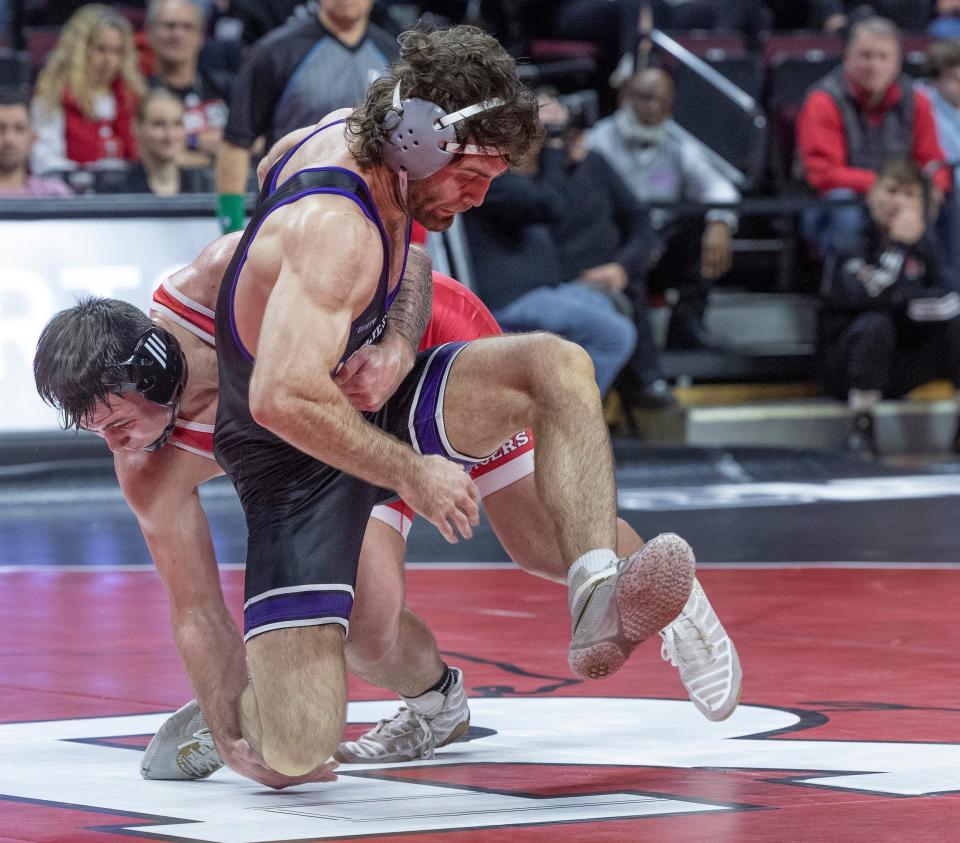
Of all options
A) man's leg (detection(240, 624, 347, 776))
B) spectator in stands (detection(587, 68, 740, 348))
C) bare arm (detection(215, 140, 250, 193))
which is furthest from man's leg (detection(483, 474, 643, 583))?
spectator in stands (detection(587, 68, 740, 348))

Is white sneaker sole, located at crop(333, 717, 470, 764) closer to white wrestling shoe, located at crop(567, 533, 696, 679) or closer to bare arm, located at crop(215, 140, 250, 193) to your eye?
white wrestling shoe, located at crop(567, 533, 696, 679)

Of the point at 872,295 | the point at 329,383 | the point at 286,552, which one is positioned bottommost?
the point at 872,295

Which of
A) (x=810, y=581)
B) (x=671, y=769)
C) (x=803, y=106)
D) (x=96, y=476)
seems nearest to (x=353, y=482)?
(x=671, y=769)

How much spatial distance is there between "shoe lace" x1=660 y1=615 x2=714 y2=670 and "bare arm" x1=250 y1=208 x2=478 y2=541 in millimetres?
432

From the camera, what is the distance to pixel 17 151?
7.82m

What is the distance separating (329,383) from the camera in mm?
2879

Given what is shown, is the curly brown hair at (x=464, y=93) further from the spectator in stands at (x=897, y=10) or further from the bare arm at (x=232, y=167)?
the spectator in stands at (x=897, y=10)

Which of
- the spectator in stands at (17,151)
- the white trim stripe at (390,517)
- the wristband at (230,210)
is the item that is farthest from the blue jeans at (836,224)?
the white trim stripe at (390,517)

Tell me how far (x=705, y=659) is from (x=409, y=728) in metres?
0.61

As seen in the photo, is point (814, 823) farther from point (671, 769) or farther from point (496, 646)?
point (496, 646)

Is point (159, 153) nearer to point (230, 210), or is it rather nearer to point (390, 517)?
point (230, 210)

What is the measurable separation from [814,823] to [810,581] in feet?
9.40

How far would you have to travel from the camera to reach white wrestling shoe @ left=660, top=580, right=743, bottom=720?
306 cm

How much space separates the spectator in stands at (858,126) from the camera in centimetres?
910
